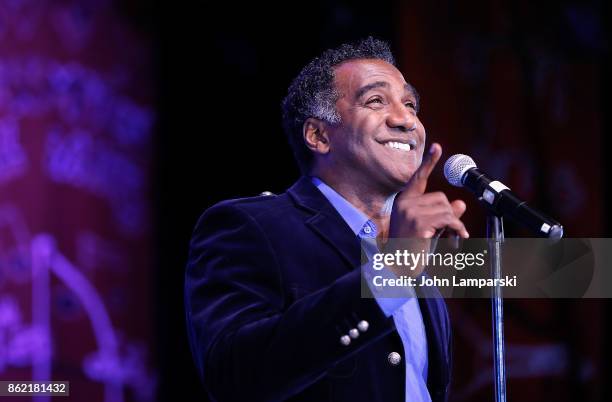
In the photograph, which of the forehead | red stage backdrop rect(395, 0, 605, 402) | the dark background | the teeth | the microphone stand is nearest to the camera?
the microphone stand

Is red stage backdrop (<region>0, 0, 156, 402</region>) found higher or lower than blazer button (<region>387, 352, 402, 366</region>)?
higher

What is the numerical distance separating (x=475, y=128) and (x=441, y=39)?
0.52 meters

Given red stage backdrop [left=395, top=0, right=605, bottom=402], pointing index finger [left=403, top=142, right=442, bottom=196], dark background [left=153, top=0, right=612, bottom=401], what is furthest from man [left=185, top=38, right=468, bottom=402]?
red stage backdrop [left=395, top=0, right=605, bottom=402]

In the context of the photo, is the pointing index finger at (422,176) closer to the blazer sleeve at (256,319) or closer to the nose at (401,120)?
the blazer sleeve at (256,319)

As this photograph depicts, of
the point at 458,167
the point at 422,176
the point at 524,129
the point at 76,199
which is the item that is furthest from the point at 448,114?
the point at 422,176

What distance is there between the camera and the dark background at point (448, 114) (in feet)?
13.4

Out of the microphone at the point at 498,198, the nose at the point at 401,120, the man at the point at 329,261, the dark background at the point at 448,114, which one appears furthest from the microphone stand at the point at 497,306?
the dark background at the point at 448,114

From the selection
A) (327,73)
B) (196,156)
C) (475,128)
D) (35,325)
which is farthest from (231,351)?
(475,128)

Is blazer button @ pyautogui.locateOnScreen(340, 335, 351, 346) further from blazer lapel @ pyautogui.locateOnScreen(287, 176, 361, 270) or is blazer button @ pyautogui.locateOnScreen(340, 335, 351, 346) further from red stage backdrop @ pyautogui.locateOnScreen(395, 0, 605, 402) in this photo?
red stage backdrop @ pyautogui.locateOnScreen(395, 0, 605, 402)

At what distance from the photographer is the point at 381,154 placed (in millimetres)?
1950

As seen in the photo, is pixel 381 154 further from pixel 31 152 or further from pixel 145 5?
pixel 145 5

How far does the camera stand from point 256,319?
1584mm

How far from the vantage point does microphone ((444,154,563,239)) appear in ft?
4.69

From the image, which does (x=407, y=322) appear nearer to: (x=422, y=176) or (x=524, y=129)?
(x=422, y=176)
